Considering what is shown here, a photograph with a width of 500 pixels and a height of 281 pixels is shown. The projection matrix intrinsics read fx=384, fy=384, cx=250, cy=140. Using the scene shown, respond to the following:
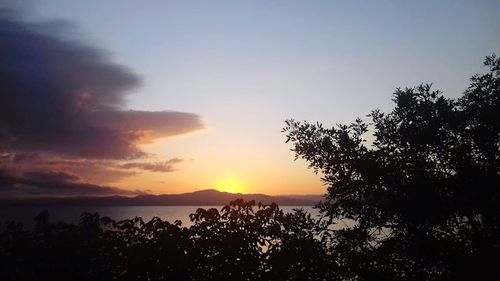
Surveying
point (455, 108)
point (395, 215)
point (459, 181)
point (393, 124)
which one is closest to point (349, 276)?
point (395, 215)

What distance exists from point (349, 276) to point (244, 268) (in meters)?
3.87

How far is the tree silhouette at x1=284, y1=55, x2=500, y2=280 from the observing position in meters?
13.1

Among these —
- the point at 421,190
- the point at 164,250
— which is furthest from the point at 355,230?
the point at 164,250

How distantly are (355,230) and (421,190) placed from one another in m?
2.86

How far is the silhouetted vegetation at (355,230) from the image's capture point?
1260 centimetres

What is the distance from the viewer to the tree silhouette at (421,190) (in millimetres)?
13117

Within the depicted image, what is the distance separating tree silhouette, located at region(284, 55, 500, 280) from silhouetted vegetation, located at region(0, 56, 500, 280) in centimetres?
4

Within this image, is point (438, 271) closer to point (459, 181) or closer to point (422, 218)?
point (422, 218)

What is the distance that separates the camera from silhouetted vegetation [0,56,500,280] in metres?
12.6

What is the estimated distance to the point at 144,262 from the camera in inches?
501

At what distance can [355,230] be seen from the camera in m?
14.7

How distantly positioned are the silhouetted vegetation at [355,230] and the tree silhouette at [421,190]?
39 millimetres

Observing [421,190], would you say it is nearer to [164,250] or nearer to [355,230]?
[355,230]

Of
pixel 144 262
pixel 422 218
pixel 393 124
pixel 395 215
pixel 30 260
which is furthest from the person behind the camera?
pixel 393 124
